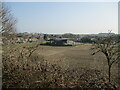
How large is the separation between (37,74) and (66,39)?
21.2 m

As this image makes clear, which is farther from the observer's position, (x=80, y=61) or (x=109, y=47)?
(x=80, y=61)

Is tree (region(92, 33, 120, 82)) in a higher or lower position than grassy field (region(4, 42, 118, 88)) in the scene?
higher

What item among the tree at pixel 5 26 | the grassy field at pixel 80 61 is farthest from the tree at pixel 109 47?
the tree at pixel 5 26

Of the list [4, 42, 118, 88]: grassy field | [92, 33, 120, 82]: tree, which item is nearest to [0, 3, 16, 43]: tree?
[4, 42, 118, 88]: grassy field

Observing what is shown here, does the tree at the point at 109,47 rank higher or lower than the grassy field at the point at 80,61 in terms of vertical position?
higher

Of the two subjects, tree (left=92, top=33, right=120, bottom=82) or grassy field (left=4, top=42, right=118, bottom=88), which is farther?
grassy field (left=4, top=42, right=118, bottom=88)

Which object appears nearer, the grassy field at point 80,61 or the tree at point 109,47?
the tree at point 109,47

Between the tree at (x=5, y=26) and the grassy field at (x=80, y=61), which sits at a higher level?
the tree at (x=5, y=26)

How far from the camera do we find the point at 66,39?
25516mm

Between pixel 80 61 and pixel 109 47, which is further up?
pixel 109 47

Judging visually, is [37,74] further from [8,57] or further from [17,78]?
[8,57]

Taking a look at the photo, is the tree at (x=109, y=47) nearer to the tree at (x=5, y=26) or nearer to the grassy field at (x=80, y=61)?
the grassy field at (x=80, y=61)

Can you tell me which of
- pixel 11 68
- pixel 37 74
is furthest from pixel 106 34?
pixel 11 68

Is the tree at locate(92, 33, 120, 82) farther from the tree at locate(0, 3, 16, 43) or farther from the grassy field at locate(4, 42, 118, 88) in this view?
the tree at locate(0, 3, 16, 43)
